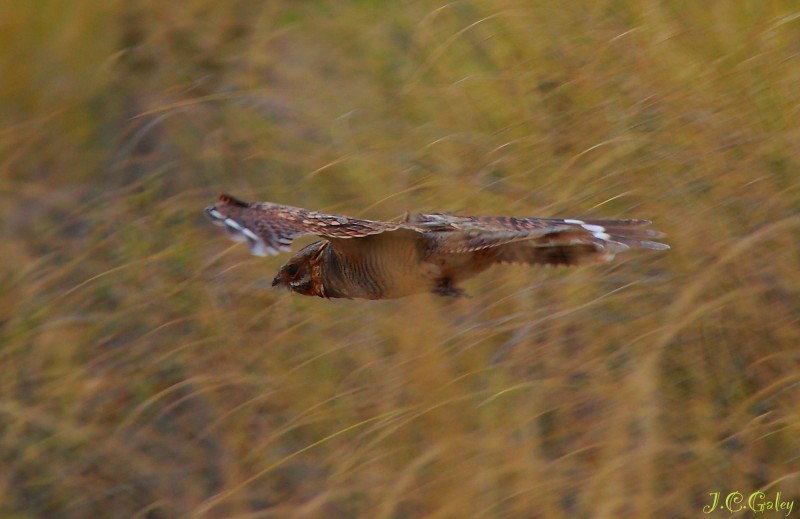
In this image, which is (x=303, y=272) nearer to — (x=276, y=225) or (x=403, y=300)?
(x=276, y=225)

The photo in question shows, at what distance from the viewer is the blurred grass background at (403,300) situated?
303 cm

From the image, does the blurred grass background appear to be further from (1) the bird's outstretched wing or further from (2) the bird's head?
(2) the bird's head

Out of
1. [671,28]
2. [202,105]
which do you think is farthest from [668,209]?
[202,105]

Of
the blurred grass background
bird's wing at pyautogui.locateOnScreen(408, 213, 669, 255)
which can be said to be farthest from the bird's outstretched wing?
the blurred grass background

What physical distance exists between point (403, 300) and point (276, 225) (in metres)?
1.04

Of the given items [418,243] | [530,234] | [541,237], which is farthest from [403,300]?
Answer: [530,234]

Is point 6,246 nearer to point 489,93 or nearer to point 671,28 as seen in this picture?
point 489,93

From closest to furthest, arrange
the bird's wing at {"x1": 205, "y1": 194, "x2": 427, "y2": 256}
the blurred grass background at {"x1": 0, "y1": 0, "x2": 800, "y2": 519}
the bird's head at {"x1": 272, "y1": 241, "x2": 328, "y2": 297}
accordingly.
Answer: the bird's wing at {"x1": 205, "y1": 194, "x2": 427, "y2": 256} → the bird's head at {"x1": 272, "y1": 241, "x2": 328, "y2": 297} → the blurred grass background at {"x1": 0, "y1": 0, "x2": 800, "y2": 519}

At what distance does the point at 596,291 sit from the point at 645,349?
282mm

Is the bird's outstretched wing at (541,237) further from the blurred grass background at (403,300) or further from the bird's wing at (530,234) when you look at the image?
the blurred grass background at (403,300)

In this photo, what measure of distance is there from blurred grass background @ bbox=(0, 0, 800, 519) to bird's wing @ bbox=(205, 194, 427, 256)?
0.71m

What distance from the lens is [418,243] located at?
266 cm

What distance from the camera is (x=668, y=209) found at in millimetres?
3289

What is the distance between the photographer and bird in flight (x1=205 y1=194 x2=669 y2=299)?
249 centimetres
